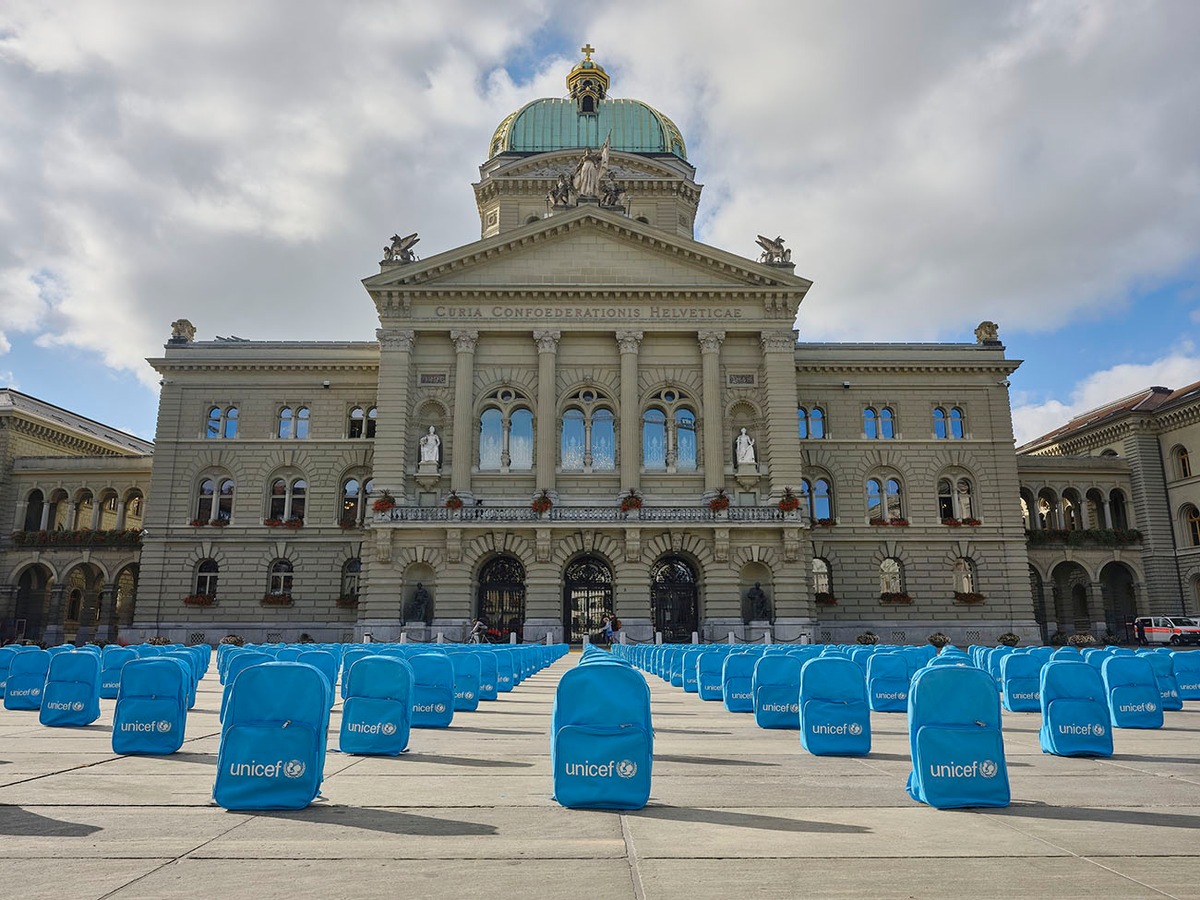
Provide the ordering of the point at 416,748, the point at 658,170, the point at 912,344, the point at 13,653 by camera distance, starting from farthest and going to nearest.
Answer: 1. the point at 658,170
2. the point at 912,344
3. the point at 13,653
4. the point at 416,748

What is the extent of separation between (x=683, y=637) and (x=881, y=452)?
1567 cm

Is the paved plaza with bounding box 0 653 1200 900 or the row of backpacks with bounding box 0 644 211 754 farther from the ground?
the row of backpacks with bounding box 0 644 211 754

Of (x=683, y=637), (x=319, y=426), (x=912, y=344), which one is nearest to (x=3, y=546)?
(x=319, y=426)

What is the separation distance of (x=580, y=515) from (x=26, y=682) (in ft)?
90.7

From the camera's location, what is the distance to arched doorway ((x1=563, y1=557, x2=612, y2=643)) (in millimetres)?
44594

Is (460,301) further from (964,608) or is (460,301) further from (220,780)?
(220,780)

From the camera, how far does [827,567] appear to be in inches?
1924

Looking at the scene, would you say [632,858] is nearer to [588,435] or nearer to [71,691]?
[71,691]

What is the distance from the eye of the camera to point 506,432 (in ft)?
147

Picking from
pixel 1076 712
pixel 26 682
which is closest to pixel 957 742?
pixel 1076 712

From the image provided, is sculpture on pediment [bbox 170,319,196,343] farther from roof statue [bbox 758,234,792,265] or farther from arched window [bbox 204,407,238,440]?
roof statue [bbox 758,234,792,265]

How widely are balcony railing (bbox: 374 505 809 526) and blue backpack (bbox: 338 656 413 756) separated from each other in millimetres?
30731

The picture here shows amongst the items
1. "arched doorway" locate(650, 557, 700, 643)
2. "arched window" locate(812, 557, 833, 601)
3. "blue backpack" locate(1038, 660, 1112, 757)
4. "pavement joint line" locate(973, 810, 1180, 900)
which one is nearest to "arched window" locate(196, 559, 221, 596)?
"arched doorway" locate(650, 557, 700, 643)

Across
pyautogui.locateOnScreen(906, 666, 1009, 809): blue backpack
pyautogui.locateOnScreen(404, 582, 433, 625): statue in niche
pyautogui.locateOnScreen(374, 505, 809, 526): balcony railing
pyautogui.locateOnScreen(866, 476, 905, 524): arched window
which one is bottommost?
pyautogui.locateOnScreen(906, 666, 1009, 809): blue backpack
